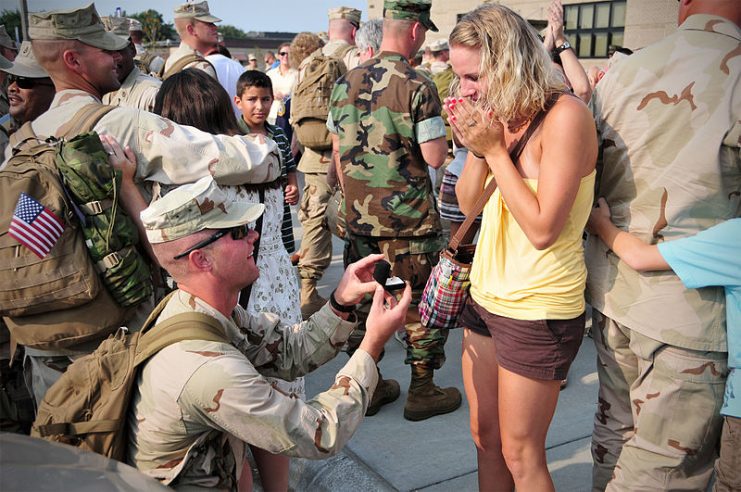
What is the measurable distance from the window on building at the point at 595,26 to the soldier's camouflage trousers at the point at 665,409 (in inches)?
570

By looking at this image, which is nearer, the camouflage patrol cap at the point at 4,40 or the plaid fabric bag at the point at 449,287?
the plaid fabric bag at the point at 449,287

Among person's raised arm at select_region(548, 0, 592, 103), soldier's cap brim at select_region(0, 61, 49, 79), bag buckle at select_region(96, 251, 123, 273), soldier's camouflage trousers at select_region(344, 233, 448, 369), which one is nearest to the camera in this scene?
bag buckle at select_region(96, 251, 123, 273)

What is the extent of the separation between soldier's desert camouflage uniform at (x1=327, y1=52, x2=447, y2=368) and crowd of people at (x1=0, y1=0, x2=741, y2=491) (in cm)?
91

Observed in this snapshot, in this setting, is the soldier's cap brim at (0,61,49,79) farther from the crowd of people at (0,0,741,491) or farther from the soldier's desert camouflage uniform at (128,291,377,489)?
the soldier's desert camouflage uniform at (128,291,377,489)

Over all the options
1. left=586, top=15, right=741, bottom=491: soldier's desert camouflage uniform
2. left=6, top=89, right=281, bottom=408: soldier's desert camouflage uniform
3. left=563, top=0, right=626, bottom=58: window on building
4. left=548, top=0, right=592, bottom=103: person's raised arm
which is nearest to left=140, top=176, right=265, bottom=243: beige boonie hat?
left=6, top=89, right=281, bottom=408: soldier's desert camouflage uniform

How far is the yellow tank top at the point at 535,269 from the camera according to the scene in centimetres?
230

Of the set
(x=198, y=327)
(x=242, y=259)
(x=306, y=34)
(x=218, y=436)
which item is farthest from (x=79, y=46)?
(x=306, y=34)

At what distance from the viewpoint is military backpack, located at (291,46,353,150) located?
6.07 metres

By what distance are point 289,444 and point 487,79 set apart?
1323 mm

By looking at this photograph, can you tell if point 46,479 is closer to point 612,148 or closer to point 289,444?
point 289,444

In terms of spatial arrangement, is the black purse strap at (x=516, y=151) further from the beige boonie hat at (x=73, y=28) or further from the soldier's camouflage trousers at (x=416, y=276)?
the beige boonie hat at (x=73, y=28)

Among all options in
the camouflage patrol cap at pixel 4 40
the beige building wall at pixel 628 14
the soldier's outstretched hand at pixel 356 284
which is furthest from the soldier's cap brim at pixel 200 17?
the beige building wall at pixel 628 14

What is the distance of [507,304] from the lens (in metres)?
2.37

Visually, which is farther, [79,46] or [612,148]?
[79,46]
